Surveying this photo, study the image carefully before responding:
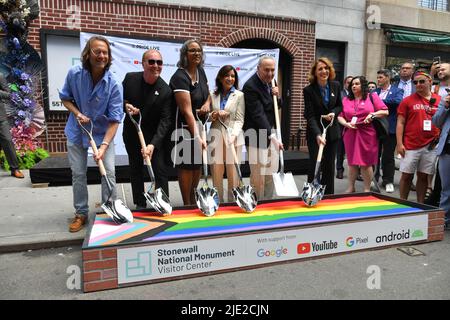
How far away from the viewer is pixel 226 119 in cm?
411

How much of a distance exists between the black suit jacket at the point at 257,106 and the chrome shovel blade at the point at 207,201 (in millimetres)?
804

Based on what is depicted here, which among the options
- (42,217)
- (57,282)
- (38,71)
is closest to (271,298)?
(57,282)

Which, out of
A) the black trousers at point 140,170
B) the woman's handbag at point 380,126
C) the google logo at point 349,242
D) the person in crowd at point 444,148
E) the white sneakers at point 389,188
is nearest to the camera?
the google logo at point 349,242

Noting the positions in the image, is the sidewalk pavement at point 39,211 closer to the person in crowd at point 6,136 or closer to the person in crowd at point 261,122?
the person in crowd at point 6,136

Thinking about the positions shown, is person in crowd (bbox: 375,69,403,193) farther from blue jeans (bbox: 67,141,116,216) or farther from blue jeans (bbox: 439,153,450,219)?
blue jeans (bbox: 67,141,116,216)

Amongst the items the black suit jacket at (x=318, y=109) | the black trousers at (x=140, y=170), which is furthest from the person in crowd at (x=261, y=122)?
the black trousers at (x=140, y=170)

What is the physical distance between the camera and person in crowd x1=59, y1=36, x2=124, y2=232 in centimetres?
354

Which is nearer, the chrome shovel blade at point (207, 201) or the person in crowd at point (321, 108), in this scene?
the chrome shovel blade at point (207, 201)

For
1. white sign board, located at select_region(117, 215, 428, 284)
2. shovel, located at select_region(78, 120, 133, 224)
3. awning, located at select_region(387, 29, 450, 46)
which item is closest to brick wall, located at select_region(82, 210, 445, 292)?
white sign board, located at select_region(117, 215, 428, 284)

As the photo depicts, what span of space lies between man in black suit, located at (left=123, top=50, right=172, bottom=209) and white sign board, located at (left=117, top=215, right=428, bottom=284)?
1.20 meters

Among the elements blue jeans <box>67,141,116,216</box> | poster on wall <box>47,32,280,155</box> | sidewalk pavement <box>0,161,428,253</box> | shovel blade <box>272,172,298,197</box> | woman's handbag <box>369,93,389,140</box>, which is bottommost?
sidewalk pavement <box>0,161,428,253</box>

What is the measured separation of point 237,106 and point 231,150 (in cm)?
49

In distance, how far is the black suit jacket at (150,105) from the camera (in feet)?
12.5
